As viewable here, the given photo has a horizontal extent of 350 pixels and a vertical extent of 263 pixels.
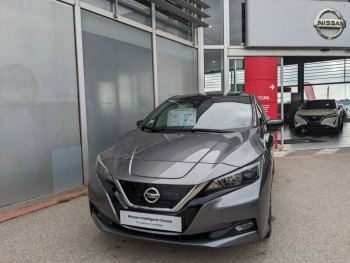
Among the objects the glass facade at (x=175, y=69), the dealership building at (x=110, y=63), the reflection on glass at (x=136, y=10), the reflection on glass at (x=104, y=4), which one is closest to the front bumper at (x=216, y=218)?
the dealership building at (x=110, y=63)

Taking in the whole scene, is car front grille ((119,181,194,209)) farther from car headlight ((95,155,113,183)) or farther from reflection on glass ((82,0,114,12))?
reflection on glass ((82,0,114,12))

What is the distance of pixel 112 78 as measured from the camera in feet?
15.7

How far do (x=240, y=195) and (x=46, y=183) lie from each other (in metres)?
2.90

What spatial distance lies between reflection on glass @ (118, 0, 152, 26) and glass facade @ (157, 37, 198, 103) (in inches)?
21.2

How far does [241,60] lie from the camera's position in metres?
7.67

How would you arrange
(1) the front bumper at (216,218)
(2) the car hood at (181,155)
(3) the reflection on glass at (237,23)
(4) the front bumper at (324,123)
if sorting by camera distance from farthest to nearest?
(4) the front bumper at (324,123)
(3) the reflection on glass at (237,23)
(2) the car hood at (181,155)
(1) the front bumper at (216,218)

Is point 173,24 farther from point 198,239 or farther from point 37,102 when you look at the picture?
point 198,239

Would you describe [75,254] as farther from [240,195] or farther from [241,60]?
[241,60]

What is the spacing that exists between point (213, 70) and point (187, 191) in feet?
20.5

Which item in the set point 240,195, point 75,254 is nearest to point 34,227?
point 75,254

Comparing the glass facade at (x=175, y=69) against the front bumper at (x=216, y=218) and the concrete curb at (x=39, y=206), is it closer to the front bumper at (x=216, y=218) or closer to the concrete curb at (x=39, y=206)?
the concrete curb at (x=39, y=206)

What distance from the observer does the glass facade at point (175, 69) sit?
6.18 meters

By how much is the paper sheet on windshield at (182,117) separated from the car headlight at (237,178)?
3.49 feet

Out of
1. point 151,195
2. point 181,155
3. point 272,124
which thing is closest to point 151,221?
point 151,195
